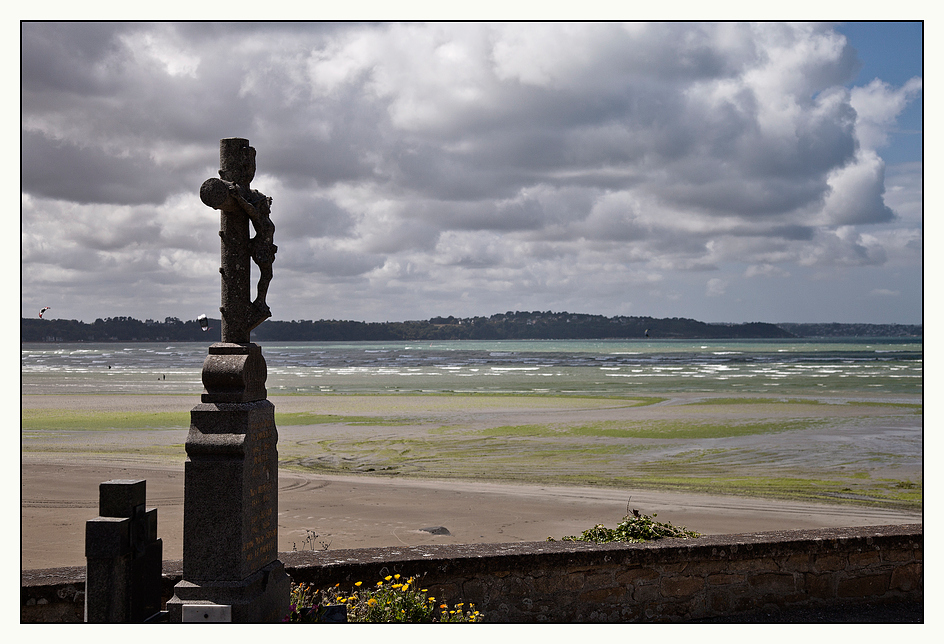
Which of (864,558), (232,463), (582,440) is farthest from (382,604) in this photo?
(582,440)

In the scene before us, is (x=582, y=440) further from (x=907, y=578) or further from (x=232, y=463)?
(x=232, y=463)

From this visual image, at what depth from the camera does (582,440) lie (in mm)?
23703

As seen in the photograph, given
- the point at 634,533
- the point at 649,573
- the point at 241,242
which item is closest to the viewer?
the point at 241,242

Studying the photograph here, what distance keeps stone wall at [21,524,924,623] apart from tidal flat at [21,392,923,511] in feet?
30.6

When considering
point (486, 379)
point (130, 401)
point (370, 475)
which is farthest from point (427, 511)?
point (486, 379)

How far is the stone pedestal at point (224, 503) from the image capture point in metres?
5.02

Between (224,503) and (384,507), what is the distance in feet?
29.5

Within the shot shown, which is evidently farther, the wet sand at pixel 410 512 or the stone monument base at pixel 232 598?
the wet sand at pixel 410 512

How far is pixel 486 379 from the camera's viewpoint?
184 feet

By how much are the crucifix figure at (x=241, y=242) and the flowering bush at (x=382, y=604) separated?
1868 mm

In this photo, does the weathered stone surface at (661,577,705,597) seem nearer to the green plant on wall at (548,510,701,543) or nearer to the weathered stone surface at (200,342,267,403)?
the green plant on wall at (548,510,701,543)

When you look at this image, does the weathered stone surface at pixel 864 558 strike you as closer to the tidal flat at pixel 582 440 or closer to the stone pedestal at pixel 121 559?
the stone pedestal at pixel 121 559

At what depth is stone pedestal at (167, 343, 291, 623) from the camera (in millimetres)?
5020

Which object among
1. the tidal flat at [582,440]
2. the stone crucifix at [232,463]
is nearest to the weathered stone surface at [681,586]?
the stone crucifix at [232,463]
